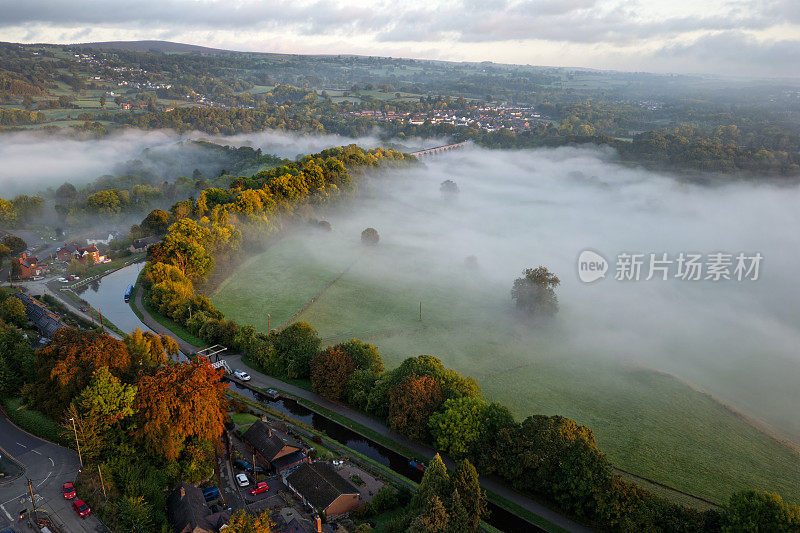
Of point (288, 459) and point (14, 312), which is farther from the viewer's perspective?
point (14, 312)

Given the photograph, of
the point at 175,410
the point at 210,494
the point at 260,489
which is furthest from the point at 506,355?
the point at 175,410

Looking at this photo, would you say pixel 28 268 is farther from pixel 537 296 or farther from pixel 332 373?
pixel 537 296

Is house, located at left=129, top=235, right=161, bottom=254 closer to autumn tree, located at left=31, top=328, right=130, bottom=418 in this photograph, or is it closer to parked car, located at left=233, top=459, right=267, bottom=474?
autumn tree, located at left=31, top=328, right=130, bottom=418

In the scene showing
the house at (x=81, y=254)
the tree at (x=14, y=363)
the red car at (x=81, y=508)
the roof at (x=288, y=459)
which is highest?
the tree at (x=14, y=363)

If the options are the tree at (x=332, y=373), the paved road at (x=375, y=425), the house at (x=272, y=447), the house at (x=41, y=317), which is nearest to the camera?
the paved road at (x=375, y=425)

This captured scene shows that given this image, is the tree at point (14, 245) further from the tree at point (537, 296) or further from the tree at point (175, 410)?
the tree at point (537, 296)

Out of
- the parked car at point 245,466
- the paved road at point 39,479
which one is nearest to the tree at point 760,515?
the parked car at point 245,466
